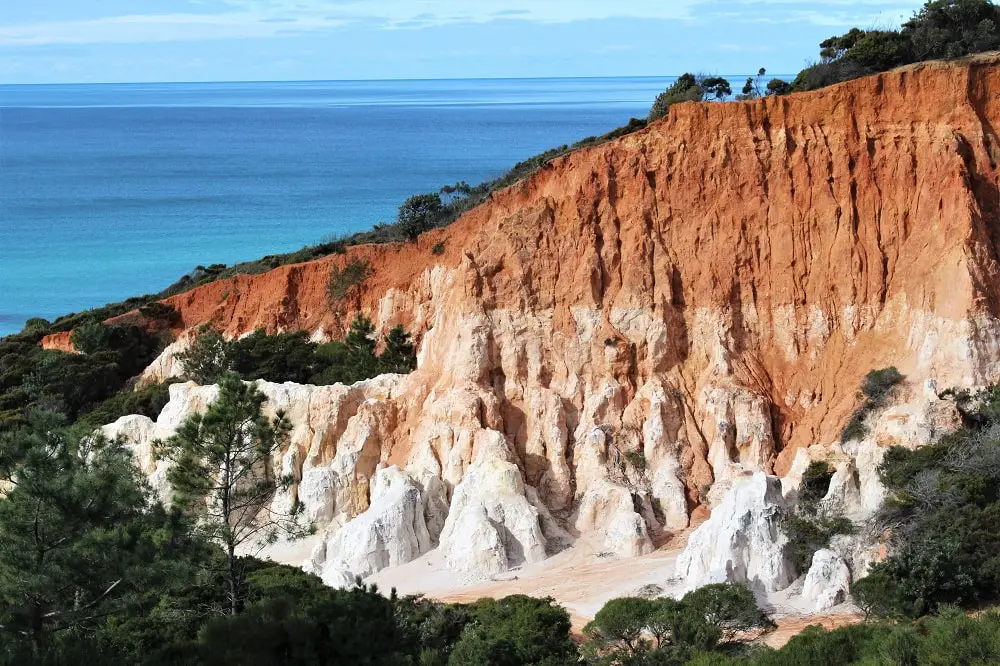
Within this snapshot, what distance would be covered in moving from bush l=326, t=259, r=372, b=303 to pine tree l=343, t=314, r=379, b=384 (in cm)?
147

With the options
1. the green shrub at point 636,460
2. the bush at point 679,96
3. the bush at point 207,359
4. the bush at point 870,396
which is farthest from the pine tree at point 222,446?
the bush at point 679,96

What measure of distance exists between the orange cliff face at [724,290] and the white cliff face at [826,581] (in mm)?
5091

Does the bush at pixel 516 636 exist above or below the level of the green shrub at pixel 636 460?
below

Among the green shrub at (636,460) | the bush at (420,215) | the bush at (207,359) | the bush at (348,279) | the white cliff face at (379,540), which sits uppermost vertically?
the bush at (420,215)

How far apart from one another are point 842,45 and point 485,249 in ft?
57.8

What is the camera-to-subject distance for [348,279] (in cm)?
4400

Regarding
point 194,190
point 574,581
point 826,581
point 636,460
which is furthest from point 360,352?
point 194,190

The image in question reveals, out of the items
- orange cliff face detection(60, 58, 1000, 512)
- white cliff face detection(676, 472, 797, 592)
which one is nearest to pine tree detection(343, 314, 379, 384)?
orange cliff face detection(60, 58, 1000, 512)

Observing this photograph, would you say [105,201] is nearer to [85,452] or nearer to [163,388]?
[163,388]

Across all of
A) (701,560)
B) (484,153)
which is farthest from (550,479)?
(484,153)

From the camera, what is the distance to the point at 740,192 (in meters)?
34.0

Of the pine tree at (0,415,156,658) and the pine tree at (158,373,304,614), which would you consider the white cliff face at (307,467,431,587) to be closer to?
the pine tree at (158,373,304,614)

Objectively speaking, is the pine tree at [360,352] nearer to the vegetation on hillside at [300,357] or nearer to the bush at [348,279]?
the vegetation on hillside at [300,357]

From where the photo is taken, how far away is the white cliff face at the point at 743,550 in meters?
26.4
